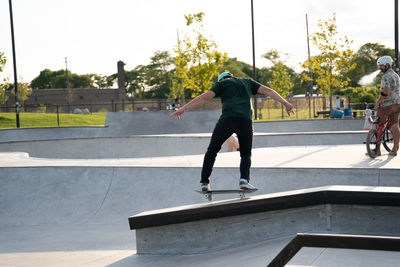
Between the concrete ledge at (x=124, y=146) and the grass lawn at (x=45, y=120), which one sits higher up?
the grass lawn at (x=45, y=120)

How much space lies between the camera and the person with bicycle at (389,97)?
7.48 metres

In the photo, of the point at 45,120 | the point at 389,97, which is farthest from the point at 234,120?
the point at 45,120

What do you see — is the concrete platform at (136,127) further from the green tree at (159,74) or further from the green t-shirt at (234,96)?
the green tree at (159,74)

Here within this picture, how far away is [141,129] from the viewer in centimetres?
2158

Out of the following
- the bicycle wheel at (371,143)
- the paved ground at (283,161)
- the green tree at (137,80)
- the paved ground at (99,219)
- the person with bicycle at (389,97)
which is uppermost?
the green tree at (137,80)

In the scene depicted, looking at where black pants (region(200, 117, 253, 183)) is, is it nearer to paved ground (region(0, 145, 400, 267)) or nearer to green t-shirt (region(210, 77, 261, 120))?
green t-shirt (region(210, 77, 261, 120))

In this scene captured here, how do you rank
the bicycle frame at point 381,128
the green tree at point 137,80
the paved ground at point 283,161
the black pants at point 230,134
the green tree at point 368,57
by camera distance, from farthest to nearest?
the green tree at point 137,80
the green tree at point 368,57
the bicycle frame at point 381,128
the paved ground at point 283,161
the black pants at point 230,134

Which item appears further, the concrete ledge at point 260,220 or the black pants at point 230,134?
the black pants at point 230,134

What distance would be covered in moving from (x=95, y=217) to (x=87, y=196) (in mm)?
615

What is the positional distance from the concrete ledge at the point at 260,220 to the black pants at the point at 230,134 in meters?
0.42

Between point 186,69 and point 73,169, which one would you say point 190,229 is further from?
point 186,69

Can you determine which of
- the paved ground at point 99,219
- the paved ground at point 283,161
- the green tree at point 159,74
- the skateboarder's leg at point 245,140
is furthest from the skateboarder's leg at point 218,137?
the green tree at point 159,74

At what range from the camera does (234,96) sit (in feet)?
A: 16.0

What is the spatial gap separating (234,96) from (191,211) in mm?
1378
